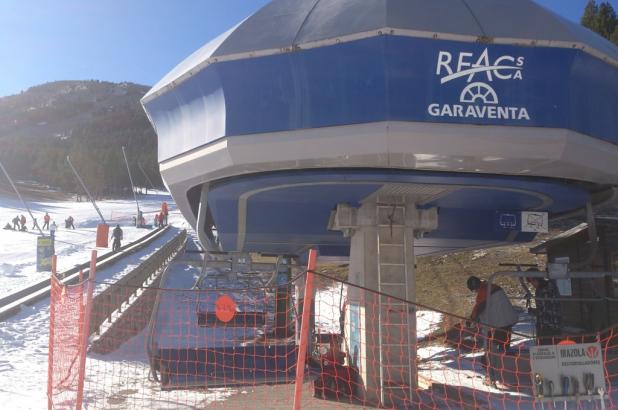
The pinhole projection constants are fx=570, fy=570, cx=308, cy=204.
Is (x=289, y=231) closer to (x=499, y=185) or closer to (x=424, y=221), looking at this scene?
(x=424, y=221)

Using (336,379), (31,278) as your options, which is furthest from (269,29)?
(31,278)

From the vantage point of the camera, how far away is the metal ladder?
342 inches

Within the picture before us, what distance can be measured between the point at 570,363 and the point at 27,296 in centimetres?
1486

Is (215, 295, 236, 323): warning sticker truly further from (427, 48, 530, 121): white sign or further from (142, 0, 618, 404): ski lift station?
(427, 48, 530, 121): white sign

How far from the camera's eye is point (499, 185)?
8.52 metres

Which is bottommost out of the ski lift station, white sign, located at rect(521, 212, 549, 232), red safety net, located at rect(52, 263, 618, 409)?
red safety net, located at rect(52, 263, 618, 409)

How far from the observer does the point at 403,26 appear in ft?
21.6

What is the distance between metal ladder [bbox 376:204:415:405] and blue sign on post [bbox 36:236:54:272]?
1848cm

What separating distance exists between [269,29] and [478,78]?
2.68 metres

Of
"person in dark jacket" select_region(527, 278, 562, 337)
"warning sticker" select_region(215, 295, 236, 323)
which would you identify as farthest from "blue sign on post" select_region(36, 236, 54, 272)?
"person in dark jacket" select_region(527, 278, 562, 337)

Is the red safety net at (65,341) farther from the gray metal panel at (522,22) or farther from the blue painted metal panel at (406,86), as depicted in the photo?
the gray metal panel at (522,22)

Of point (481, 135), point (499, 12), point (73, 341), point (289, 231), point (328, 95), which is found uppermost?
point (499, 12)

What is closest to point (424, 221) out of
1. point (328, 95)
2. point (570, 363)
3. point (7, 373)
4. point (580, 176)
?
point (580, 176)

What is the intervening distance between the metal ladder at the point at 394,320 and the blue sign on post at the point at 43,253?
18481mm
